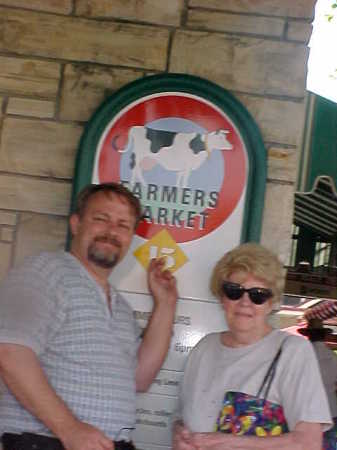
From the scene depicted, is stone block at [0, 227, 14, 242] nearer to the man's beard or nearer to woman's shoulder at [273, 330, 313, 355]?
the man's beard

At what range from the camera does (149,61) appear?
131 inches

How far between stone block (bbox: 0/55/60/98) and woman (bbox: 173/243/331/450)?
1.12 metres

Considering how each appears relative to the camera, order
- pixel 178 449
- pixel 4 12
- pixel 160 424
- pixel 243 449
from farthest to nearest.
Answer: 1. pixel 4 12
2. pixel 160 424
3. pixel 178 449
4. pixel 243 449

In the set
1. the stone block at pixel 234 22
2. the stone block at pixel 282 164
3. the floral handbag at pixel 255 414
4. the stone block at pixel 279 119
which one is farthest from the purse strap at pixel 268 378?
the stone block at pixel 234 22

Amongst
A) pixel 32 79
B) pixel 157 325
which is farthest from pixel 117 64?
pixel 157 325

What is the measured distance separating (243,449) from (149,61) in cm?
164

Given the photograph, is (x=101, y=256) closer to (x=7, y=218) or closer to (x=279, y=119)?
(x=7, y=218)

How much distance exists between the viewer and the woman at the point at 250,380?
7.99ft

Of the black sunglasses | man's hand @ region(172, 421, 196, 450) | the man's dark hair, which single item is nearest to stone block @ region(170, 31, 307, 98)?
the man's dark hair

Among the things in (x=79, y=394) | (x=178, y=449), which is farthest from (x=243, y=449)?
(x=79, y=394)

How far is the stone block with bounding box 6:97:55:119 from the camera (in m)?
3.32

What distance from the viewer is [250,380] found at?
2.53 meters

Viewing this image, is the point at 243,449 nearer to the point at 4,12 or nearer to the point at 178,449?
the point at 178,449

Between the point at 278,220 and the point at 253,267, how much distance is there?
0.63 m
